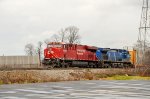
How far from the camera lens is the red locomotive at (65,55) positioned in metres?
48.7

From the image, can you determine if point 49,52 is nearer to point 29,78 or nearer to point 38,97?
point 29,78

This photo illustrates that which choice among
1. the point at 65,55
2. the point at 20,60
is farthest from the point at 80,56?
the point at 20,60

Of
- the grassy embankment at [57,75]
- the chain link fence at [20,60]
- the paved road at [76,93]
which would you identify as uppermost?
the chain link fence at [20,60]

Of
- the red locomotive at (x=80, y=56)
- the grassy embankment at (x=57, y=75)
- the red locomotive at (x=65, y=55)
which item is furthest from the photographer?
the red locomotive at (x=80, y=56)

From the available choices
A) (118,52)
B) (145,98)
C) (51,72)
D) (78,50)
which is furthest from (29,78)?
(118,52)

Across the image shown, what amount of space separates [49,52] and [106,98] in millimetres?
33200

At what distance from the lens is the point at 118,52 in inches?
2345

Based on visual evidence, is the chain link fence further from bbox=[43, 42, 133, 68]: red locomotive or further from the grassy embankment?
the grassy embankment

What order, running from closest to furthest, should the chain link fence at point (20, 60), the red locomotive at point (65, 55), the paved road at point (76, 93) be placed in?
1. the paved road at point (76, 93)
2. the red locomotive at point (65, 55)
3. the chain link fence at point (20, 60)

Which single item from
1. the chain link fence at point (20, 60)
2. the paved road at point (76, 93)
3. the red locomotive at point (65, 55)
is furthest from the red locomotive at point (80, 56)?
the paved road at point (76, 93)

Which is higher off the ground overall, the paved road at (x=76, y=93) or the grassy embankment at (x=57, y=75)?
the grassy embankment at (x=57, y=75)

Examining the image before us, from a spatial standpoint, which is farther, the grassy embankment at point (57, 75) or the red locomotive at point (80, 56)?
the red locomotive at point (80, 56)

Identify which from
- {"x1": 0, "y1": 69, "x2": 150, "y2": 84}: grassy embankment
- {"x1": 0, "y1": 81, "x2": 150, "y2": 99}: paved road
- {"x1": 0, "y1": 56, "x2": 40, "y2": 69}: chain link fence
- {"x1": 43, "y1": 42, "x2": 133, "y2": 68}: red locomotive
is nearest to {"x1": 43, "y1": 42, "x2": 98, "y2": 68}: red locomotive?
{"x1": 43, "y1": 42, "x2": 133, "y2": 68}: red locomotive

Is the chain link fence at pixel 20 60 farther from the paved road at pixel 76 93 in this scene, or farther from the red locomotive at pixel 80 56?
the paved road at pixel 76 93
